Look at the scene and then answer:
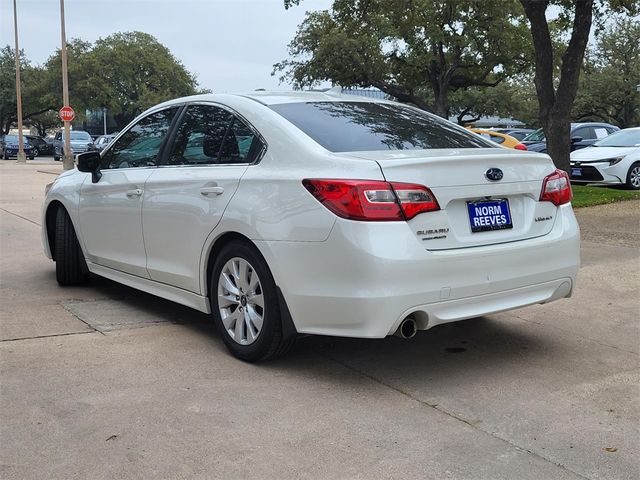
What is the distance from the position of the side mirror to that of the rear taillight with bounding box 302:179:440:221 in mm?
2743

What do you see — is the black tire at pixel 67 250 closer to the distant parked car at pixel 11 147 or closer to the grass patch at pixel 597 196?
the grass patch at pixel 597 196

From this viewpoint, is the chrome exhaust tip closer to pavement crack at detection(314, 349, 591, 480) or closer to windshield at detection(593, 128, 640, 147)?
pavement crack at detection(314, 349, 591, 480)

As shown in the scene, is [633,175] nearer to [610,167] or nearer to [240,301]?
[610,167]

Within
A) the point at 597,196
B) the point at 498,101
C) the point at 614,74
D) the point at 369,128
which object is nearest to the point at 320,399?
the point at 369,128

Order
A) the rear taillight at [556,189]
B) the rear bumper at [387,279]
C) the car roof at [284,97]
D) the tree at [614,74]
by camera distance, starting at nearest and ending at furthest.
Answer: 1. the rear bumper at [387,279]
2. the rear taillight at [556,189]
3. the car roof at [284,97]
4. the tree at [614,74]

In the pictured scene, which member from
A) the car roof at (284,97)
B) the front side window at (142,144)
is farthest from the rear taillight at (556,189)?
the front side window at (142,144)

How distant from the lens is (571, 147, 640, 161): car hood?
15094mm

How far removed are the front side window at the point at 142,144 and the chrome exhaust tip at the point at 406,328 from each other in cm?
239

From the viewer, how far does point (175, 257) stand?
4.88m

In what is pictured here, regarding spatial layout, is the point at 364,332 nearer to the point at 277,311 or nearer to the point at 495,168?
the point at 277,311

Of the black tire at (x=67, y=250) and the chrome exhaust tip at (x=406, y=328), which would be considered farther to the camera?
the black tire at (x=67, y=250)

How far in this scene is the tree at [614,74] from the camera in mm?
49781

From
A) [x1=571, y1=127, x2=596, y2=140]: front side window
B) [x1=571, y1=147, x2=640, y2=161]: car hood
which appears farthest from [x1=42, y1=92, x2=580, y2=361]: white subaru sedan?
[x1=571, y1=127, x2=596, y2=140]: front side window

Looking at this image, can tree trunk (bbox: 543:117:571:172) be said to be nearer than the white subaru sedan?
No
